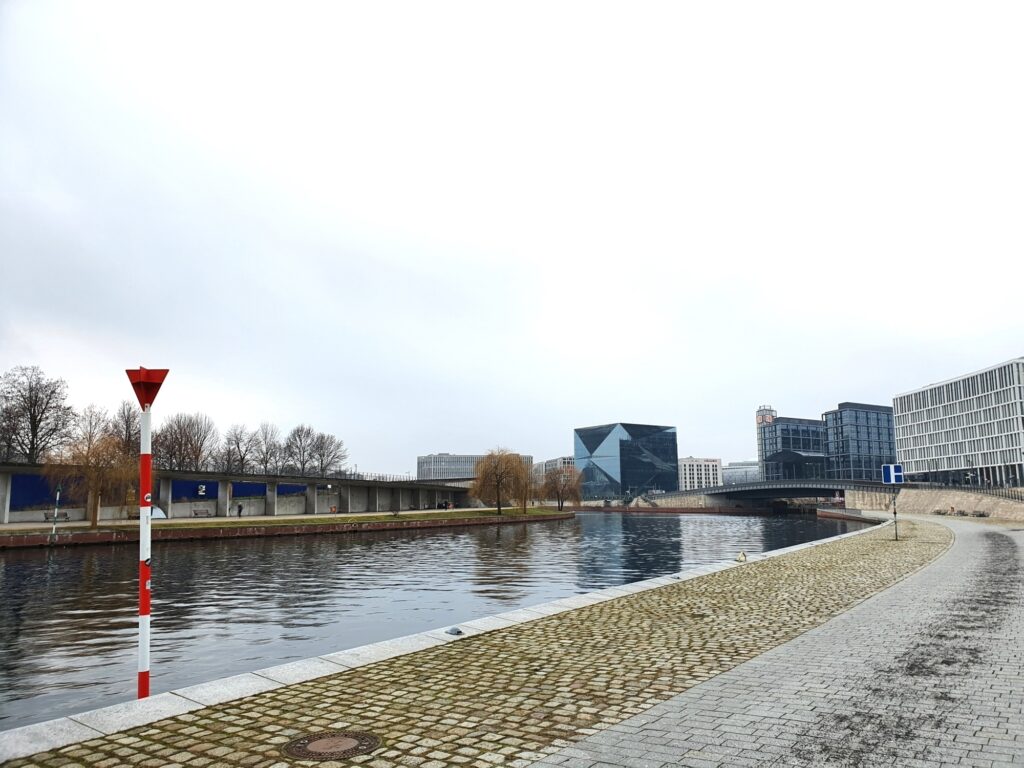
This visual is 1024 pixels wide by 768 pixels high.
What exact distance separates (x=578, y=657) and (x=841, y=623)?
5785 millimetres

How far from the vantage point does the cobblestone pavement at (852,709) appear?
589 centimetres

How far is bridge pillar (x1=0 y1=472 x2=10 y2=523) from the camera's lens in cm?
5397

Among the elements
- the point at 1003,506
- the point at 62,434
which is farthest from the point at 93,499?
the point at 1003,506

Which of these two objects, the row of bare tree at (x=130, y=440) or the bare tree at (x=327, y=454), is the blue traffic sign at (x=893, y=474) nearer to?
the row of bare tree at (x=130, y=440)

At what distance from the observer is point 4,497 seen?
178ft

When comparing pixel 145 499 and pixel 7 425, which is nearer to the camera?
pixel 145 499

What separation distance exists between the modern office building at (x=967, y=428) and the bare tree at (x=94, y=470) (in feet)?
395

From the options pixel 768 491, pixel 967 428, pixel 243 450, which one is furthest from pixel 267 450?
pixel 967 428

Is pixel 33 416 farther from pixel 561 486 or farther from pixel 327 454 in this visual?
pixel 561 486

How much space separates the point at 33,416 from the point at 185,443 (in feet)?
82.4

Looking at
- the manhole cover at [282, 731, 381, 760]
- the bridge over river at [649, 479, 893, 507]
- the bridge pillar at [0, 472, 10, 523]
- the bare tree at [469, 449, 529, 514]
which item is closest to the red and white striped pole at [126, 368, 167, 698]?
the manhole cover at [282, 731, 381, 760]

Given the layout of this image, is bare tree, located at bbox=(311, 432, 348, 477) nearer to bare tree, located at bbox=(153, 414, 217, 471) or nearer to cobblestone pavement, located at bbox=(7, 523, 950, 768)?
bare tree, located at bbox=(153, 414, 217, 471)

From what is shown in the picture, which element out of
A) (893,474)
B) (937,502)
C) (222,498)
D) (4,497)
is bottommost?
(937,502)

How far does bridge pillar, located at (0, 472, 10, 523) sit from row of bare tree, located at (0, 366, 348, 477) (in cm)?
351
